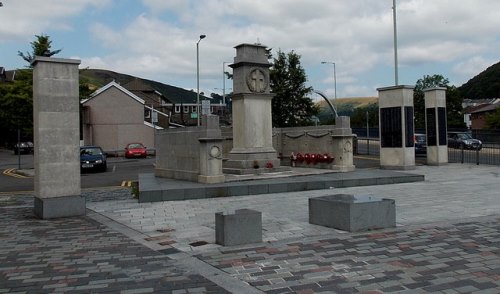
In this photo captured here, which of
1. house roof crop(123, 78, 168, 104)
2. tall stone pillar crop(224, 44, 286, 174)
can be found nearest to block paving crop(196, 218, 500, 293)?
tall stone pillar crop(224, 44, 286, 174)

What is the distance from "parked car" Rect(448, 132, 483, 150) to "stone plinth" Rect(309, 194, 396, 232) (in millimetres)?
21088

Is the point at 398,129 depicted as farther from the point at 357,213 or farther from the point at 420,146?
the point at 357,213

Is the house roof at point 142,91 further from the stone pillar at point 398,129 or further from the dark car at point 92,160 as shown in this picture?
the stone pillar at point 398,129

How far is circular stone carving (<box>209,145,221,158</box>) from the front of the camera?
1499cm

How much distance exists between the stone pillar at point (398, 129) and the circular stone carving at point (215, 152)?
1016 cm

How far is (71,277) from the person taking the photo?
5969 millimetres

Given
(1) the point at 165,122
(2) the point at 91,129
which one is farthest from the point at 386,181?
(1) the point at 165,122

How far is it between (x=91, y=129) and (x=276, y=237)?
49.1m

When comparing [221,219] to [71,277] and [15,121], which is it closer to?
[71,277]

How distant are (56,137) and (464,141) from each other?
26.1m

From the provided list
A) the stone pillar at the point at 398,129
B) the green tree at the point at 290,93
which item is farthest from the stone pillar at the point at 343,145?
the green tree at the point at 290,93

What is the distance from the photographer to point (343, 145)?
18844 millimetres

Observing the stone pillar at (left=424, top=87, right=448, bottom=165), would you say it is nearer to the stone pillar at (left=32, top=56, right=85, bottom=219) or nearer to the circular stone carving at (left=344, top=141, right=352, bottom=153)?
the circular stone carving at (left=344, top=141, right=352, bottom=153)

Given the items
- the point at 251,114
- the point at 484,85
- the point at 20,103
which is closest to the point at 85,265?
the point at 251,114
